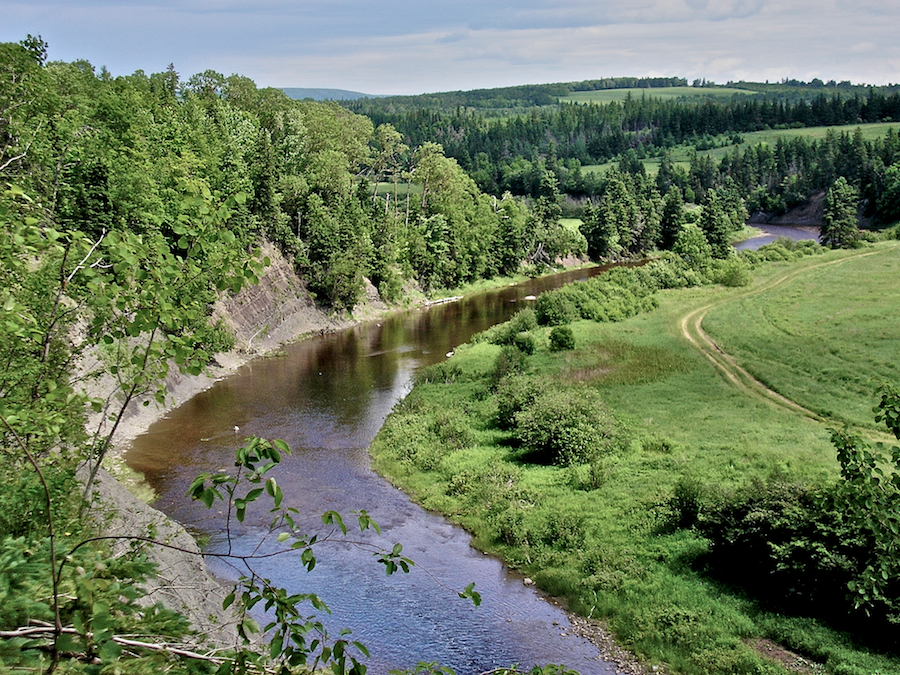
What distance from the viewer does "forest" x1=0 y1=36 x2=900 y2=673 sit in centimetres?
554

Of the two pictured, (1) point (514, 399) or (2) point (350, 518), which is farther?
(1) point (514, 399)

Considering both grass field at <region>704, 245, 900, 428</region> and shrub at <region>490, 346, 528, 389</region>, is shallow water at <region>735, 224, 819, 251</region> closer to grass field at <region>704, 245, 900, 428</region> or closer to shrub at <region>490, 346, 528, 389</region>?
grass field at <region>704, 245, 900, 428</region>

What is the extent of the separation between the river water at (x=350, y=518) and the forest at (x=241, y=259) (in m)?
1.61

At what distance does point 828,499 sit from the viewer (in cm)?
1073

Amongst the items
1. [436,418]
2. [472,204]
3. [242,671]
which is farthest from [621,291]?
[242,671]

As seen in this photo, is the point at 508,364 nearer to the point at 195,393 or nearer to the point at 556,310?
the point at 556,310

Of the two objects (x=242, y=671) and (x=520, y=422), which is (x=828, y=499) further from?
(x=520, y=422)

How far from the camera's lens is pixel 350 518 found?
28016 mm

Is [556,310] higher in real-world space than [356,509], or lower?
lower

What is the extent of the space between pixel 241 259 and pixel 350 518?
74.6 feet

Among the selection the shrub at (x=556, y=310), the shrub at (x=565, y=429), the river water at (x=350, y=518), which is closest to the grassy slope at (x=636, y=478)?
the shrub at (x=565, y=429)

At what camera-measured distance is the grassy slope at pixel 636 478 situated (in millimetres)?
20219

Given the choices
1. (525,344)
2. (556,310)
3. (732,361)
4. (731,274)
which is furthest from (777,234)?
(525,344)

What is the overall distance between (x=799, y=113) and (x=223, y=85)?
15883cm
